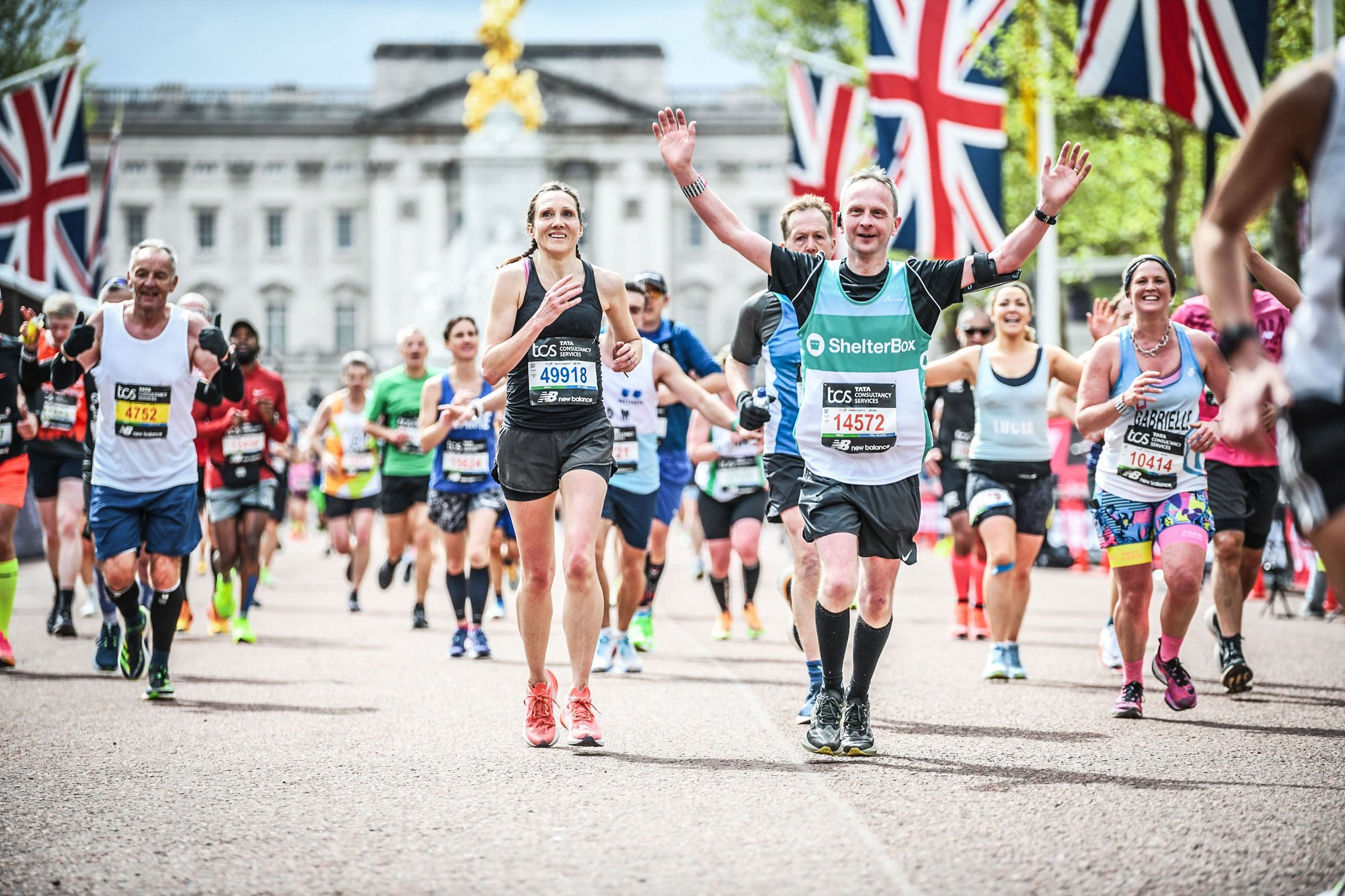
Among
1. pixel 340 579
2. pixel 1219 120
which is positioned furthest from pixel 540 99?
pixel 1219 120

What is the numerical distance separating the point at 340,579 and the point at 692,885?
51.6 ft

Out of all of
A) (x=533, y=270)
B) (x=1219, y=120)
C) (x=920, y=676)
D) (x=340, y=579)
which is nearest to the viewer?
(x=533, y=270)

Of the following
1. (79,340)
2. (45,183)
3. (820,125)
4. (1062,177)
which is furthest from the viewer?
(820,125)

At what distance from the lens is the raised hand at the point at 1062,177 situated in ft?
19.1

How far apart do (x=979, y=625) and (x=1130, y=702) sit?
430 cm

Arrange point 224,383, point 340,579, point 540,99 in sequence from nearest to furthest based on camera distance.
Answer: point 224,383, point 340,579, point 540,99

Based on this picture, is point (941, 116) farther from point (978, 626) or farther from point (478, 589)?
point (478, 589)

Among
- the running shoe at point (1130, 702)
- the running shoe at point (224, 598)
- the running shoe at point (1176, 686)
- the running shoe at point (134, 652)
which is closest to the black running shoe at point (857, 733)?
the running shoe at point (1130, 702)

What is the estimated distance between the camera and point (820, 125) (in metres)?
22.7

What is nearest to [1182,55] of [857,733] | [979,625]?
[979,625]

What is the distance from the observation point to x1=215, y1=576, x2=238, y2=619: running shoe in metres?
12.2

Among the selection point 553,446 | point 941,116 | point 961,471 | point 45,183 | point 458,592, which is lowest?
point 458,592

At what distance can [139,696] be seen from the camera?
8.30 m

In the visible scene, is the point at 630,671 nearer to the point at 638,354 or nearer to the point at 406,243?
the point at 638,354
